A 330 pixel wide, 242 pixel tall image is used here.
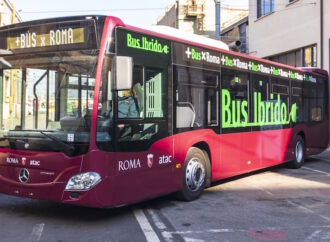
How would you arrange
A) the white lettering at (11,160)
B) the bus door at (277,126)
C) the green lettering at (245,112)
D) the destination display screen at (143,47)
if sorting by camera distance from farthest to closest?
the bus door at (277,126) → the green lettering at (245,112) → the white lettering at (11,160) → the destination display screen at (143,47)

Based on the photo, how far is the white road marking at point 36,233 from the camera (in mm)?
5711

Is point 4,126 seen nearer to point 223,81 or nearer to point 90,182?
point 90,182

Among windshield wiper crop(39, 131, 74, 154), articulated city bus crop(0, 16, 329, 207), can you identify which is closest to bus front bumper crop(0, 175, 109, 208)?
articulated city bus crop(0, 16, 329, 207)

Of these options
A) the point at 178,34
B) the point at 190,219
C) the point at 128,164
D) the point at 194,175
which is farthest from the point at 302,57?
the point at 128,164

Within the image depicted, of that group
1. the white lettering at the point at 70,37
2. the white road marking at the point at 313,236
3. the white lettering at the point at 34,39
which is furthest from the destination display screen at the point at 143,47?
the white road marking at the point at 313,236

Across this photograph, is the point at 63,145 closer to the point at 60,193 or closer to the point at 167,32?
the point at 60,193

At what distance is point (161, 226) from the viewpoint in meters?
6.36

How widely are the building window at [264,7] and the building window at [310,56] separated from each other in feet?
13.8

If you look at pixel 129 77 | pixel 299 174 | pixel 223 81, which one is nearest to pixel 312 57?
pixel 299 174

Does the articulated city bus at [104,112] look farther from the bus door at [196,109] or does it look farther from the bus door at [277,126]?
the bus door at [277,126]

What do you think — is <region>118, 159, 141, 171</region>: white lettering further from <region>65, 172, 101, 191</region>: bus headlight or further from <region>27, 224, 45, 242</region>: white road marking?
<region>27, 224, 45, 242</region>: white road marking

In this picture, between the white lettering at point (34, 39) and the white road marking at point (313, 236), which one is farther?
the white lettering at point (34, 39)

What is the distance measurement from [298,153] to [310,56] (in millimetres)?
8899

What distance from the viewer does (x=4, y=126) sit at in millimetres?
7000
